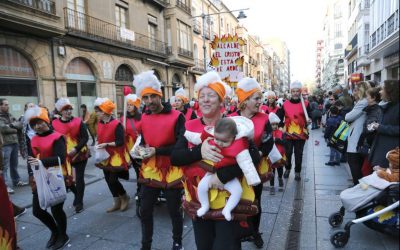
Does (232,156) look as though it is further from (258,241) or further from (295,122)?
(295,122)

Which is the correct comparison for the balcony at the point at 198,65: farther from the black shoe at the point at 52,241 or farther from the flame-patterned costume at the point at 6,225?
the flame-patterned costume at the point at 6,225

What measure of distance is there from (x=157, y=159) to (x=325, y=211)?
9.31ft

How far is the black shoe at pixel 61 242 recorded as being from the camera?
3.84 metres

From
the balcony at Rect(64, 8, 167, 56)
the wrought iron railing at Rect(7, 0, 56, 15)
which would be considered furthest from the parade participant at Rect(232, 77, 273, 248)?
the balcony at Rect(64, 8, 167, 56)

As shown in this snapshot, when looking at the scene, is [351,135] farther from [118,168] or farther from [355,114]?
[118,168]

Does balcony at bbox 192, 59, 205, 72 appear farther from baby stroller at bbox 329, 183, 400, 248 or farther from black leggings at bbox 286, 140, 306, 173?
baby stroller at bbox 329, 183, 400, 248

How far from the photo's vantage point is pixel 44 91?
43.4 feet

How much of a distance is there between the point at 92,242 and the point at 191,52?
970 inches

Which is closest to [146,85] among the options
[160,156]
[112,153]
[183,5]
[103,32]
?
[160,156]

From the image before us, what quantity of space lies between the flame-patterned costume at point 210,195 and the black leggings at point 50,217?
2227 millimetres

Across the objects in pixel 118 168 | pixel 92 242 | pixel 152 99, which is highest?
pixel 152 99

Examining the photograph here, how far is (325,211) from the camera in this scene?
4.56 metres

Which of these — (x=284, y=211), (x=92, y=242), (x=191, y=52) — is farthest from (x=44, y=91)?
(x=191, y=52)

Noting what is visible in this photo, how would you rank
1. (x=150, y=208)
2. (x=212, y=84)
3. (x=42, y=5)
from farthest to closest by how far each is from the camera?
(x=42, y=5)
(x=150, y=208)
(x=212, y=84)
